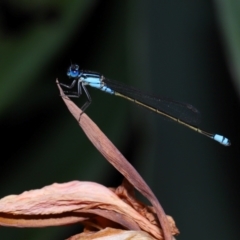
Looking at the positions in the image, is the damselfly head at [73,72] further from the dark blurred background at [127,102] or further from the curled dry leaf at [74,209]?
the curled dry leaf at [74,209]

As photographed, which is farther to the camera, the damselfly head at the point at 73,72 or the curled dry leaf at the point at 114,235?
the damselfly head at the point at 73,72

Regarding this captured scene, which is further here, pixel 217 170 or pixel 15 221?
pixel 217 170

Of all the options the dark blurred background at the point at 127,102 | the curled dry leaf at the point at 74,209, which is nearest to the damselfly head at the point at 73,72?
the dark blurred background at the point at 127,102

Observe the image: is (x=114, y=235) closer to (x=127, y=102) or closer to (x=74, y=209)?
→ (x=74, y=209)

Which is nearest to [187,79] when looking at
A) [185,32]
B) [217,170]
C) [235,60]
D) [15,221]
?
[185,32]

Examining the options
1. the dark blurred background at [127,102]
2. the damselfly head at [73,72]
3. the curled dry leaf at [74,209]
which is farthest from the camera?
the damselfly head at [73,72]

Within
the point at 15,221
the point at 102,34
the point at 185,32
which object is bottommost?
the point at 15,221

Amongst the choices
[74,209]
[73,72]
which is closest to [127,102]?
[73,72]

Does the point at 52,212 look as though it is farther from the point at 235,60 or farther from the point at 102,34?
the point at 102,34
